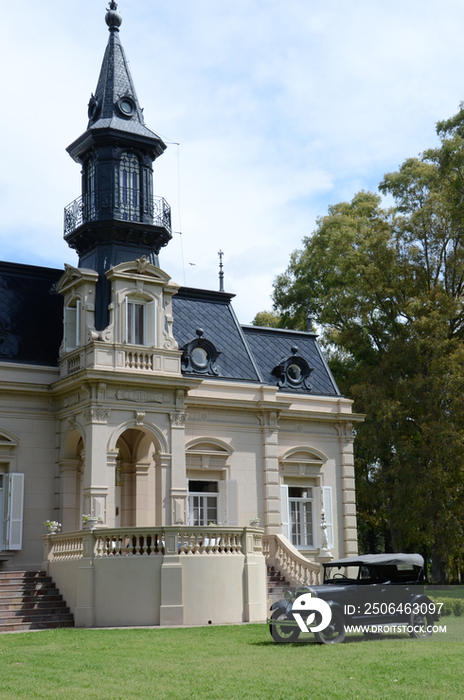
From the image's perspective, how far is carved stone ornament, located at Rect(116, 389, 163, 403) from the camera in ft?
74.7

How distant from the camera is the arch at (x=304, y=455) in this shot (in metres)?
27.1

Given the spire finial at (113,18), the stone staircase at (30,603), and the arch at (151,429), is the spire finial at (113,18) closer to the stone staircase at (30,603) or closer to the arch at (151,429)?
the arch at (151,429)

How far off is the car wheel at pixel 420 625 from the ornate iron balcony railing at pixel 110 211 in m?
14.4

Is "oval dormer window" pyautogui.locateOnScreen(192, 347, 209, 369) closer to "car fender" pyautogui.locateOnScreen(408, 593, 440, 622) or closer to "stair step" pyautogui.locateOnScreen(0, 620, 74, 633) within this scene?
"stair step" pyautogui.locateOnScreen(0, 620, 74, 633)

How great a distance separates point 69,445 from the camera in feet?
77.4

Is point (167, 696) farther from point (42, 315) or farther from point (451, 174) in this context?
point (451, 174)

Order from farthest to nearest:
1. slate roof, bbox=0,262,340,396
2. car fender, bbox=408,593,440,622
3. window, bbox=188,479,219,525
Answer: window, bbox=188,479,219,525 < slate roof, bbox=0,262,340,396 < car fender, bbox=408,593,440,622

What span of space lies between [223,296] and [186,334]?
9.34 feet

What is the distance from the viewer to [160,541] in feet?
63.2

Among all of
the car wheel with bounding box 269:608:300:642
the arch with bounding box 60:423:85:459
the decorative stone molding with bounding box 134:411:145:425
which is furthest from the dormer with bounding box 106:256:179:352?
the car wheel with bounding box 269:608:300:642

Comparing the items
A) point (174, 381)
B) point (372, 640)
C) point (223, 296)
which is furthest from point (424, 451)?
point (372, 640)

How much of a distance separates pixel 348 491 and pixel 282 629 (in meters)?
13.5

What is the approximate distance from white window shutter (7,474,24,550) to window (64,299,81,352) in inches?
159

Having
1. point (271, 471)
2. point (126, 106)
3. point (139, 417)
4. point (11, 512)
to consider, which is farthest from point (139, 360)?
point (126, 106)
